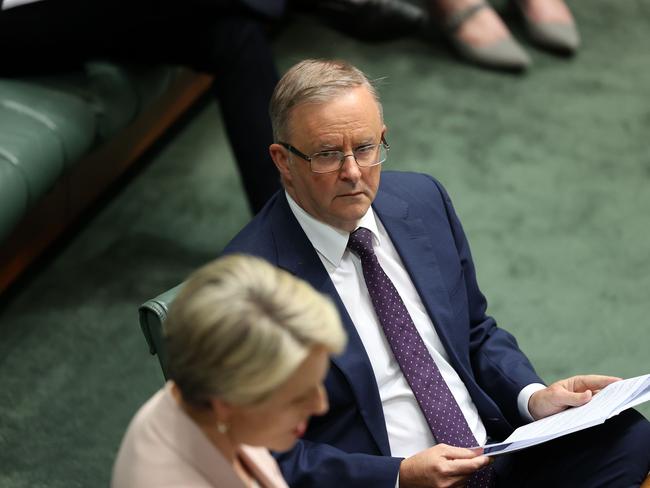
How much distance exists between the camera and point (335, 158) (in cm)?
190

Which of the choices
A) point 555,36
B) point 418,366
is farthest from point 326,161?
point 555,36

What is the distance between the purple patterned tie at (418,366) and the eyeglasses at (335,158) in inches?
5.2

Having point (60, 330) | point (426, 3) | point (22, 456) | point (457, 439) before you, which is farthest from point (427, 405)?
point (426, 3)

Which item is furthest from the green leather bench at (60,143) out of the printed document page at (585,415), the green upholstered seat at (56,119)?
the printed document page at (585,415)

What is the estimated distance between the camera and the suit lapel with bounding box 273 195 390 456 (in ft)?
6.00

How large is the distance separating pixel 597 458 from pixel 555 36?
2559 millimetres

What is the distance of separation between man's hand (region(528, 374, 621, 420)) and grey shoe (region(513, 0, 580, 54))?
241 centimetres

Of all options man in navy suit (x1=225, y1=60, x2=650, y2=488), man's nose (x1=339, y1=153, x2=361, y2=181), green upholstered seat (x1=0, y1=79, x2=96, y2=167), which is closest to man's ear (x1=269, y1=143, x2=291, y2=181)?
man in navy suit (x1=225, y1=60, x2=650, y2=488)

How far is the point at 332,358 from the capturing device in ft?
5.94

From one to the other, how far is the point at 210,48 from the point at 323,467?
1.52 meters

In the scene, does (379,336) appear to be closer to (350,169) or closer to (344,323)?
(344,323)

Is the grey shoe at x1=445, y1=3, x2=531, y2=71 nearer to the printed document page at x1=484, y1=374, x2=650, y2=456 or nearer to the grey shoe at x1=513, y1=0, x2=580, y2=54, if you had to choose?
the grey shoe at x1=513, y1=0, x2=580, y2=54

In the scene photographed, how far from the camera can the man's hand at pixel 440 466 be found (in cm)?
174

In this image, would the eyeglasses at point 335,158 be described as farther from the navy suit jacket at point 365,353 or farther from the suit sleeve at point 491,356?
the suit sleeve at point 491,356
